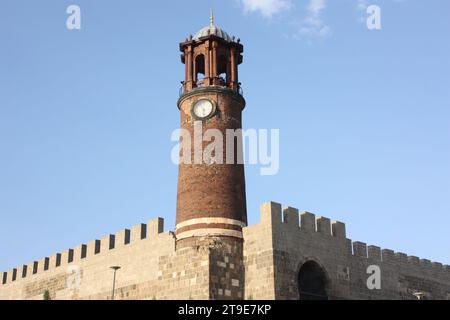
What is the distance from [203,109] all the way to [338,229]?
10.1 metres

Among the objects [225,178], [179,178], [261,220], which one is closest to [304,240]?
[261,220]

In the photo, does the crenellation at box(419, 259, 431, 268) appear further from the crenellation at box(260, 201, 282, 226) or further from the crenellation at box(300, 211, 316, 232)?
the crenellation at box(260, 201, 282, 226)

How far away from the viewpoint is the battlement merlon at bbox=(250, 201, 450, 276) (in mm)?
32844

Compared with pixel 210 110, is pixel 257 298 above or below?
below

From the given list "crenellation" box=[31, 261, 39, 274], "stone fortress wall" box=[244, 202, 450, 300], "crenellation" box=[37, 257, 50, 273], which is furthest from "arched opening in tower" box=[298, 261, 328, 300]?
"crenellation" box=[31, 261, 39, 274]

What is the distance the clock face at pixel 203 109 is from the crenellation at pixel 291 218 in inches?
277

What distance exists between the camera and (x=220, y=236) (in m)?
33.6

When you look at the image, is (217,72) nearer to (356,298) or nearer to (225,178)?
(225,178)

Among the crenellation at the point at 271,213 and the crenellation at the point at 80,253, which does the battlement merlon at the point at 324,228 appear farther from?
the crenellation at the point at 80,253

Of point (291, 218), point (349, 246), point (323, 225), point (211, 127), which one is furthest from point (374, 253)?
point (211, 127)

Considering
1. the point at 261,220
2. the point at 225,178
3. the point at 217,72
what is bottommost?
the point at 261,220

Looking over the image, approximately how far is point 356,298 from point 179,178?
11.7m

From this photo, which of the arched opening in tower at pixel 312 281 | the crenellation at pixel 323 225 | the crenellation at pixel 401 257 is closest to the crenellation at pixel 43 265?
the arched opening in tower at pixel 312 281
